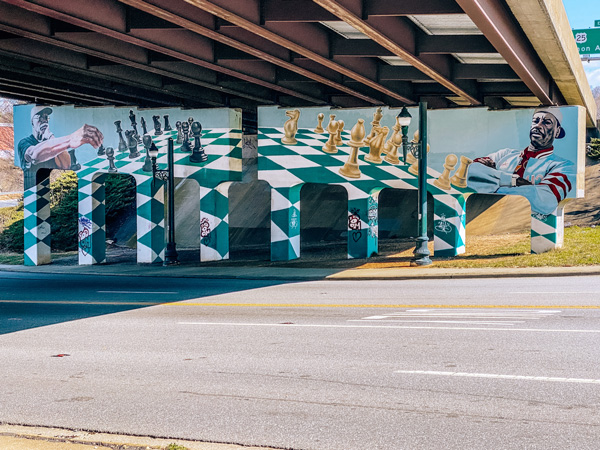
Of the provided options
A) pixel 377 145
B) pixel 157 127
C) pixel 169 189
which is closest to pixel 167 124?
pixel 157 127

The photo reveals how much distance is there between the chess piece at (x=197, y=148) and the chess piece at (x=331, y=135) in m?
5.13

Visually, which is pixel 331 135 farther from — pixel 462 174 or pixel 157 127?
pixel 157 127

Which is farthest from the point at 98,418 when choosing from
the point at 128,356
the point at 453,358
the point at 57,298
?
the point at 57,298

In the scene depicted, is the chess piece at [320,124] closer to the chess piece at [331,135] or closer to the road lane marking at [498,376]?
the chess piece at [331,135]

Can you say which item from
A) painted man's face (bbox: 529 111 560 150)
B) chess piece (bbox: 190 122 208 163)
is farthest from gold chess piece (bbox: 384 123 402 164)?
chess piece (bbox: 190 122 208 163)

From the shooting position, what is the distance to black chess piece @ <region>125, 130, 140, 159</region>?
30.4 m

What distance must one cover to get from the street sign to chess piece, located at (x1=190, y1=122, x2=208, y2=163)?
4149 centimetres

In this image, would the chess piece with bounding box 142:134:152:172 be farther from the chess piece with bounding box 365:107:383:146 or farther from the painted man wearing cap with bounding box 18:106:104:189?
the chess piece with bounding box 365:107:383:146

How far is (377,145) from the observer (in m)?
26.8

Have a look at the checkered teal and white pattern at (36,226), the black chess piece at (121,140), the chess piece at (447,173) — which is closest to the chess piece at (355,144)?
the chess piece at (447,173)

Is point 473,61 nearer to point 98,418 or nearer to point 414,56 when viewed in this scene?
point 414,56

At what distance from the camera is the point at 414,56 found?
17.6m

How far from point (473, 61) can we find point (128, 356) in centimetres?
1570

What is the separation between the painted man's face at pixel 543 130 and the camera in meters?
24.2
